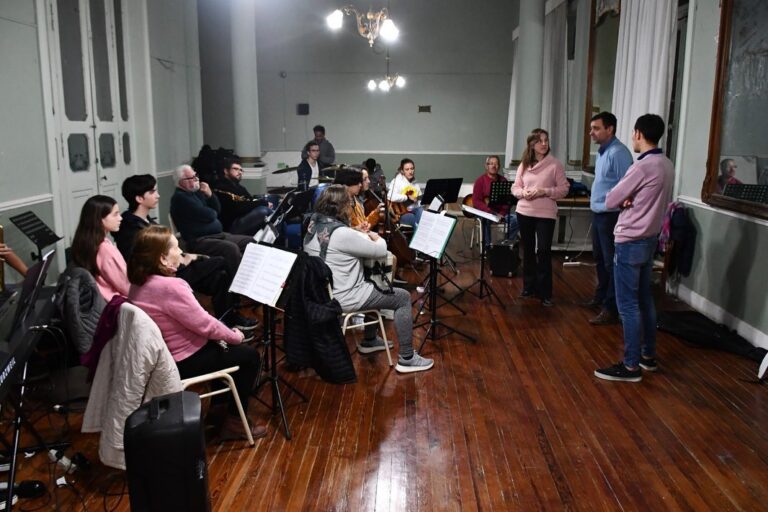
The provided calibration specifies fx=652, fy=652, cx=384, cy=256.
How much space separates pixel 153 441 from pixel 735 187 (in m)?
4.32

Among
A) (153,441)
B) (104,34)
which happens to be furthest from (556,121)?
(153,441)

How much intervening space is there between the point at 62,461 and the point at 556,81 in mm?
8670

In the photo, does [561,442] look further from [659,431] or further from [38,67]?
[38,67]

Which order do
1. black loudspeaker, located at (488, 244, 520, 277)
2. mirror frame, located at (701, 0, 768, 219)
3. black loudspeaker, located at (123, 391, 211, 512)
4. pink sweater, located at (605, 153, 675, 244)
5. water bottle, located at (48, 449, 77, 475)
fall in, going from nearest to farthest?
black loudspeaker, located at (123, 391, 211, 512) → water bottle, located at (48, 449, 77, 475) → pink sweater, located at (605, 153, 675, 244) → mirror frame, located at (701, 0, 768, 219) → black loudspeaker, located at (488, 244, 520, 277)

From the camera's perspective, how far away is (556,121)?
9.91 meters

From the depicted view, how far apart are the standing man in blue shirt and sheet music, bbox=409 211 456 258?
120cm

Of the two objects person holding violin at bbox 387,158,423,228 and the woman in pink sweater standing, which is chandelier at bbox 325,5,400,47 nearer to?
person holding violin at bbox 387,158,423,228

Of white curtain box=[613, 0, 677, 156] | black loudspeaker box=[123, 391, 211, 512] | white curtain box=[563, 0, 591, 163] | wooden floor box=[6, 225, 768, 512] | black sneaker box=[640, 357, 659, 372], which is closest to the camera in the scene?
black loudspeaker box=[123, 391, 211, 512]

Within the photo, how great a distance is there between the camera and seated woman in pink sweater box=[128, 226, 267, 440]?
2818 millimetres

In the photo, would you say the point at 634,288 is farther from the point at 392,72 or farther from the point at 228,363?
the point at 392,72

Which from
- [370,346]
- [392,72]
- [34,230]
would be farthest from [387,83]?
[34,230]

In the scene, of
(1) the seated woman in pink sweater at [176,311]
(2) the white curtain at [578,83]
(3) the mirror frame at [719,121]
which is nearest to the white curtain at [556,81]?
(2) the white curtain at [578,83]

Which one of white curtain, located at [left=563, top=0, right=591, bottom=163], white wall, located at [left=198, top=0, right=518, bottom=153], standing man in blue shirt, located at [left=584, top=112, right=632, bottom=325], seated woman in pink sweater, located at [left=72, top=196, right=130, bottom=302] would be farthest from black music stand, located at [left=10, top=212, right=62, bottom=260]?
white wall, located at [left=198, top=0, right=518, bottom=153]

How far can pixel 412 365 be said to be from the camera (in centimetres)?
414
